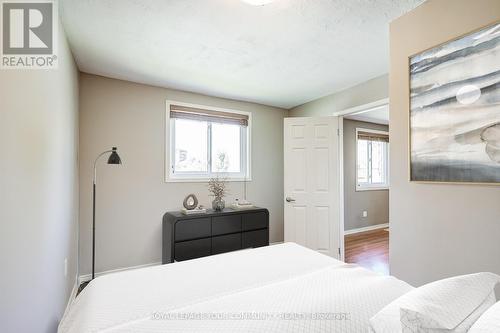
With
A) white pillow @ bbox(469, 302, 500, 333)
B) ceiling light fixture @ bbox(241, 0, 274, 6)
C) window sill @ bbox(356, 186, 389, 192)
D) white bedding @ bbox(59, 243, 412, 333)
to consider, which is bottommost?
white bedding @ bbox(59, 243, 412, 333)

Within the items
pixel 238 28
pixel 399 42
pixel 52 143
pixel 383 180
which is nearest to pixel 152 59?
pixel 238 28

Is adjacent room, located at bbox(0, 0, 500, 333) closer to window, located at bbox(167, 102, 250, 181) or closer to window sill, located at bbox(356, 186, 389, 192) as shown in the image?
window, located at bbox(167, 102, 250, 181)

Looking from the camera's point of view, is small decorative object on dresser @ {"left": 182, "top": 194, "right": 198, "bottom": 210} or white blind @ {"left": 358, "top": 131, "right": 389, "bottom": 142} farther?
white blind @ {"left": 358, "top": 131, "right": 389, "bottom": 142}

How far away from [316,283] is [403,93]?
1.46 m

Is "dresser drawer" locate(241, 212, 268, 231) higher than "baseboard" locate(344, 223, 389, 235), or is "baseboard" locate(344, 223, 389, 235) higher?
"dresser drawer" locate(241, 212, 268, 231)

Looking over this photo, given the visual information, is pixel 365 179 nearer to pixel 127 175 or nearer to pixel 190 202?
pixel 190 202

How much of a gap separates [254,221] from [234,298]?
2.25 meters

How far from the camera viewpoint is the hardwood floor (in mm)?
3330

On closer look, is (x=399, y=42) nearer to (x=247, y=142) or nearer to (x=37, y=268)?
(x=247, y=142)

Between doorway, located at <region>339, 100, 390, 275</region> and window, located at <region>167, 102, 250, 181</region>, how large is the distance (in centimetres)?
202

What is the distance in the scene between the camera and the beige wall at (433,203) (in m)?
1.36

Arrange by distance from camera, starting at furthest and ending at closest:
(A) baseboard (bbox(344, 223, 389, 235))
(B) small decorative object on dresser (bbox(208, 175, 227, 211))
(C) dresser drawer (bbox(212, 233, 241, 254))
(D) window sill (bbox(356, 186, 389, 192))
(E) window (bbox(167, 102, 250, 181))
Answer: (D) window sill (bbox(356, 186, 389, 192)), (A) baseboard (bbox(344, 223, 389, 235)), (E) window (bbox(167, 102, 250, 181)), (B) small decorative object on dresser (bbox(208, 175, 227, 211)), (C) dresser drawer (bbox(212, 233, 241, 254))

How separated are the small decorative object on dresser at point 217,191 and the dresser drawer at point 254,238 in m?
0.50

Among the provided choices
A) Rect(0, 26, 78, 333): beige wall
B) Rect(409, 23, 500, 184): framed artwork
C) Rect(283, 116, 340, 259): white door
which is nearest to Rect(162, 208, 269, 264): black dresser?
Rect(283, 116, 340, 259): white door
